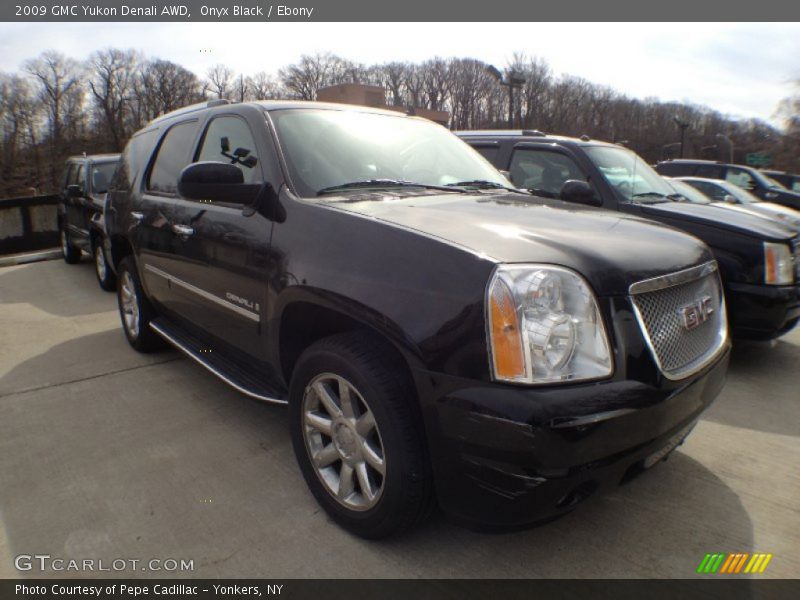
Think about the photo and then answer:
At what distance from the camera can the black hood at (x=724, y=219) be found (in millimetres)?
4445


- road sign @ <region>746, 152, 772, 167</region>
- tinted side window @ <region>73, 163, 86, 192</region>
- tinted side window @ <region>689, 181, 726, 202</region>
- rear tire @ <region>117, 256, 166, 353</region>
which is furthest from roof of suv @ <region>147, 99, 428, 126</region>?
road sign @ <region>746, 152, 772, 167</region>

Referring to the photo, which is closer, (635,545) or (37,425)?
(635,545)

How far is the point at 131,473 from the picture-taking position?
116 inches

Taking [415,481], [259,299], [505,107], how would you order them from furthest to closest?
[505,107] → [259,299] → [415,481]

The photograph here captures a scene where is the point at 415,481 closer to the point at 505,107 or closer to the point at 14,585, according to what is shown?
the point at 14,585

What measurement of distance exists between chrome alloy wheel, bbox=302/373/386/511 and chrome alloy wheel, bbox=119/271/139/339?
110 inches

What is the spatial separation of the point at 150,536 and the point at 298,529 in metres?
0.62

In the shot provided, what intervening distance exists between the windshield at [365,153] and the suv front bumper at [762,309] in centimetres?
219

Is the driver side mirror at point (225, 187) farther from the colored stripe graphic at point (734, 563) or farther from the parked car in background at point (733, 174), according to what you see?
the parked car in background at point (733, 174)

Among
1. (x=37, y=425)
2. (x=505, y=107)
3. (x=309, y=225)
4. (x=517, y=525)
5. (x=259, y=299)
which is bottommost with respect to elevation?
(x=37, y=425)

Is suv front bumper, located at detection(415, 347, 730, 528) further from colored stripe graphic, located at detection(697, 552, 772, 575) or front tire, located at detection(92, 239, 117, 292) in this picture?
front tire, located at detection(92, 239, 117, 292)

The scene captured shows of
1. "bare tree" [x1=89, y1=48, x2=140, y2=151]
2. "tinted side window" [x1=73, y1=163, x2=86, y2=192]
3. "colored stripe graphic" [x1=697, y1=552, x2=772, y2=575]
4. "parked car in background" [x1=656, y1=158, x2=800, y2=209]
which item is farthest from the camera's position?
"bare tree" [x1=89, y1=48, x2=140, y2=151]

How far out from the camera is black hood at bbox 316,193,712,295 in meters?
2.00

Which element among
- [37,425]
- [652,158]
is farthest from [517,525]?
[652,158]
